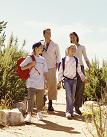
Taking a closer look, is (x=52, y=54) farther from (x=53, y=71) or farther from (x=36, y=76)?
(x=36, y=76)

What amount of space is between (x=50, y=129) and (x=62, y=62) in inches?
83.2

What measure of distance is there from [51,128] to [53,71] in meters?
2.62

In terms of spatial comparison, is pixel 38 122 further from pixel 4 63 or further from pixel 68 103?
pixel 4 63

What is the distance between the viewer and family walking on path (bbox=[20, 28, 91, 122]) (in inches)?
373

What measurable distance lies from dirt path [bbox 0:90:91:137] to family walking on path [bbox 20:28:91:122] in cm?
24

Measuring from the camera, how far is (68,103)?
10.5m

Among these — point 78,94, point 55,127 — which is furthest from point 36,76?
point 78,94

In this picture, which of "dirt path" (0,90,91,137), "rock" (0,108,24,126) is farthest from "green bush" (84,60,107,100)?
"rock" (0,108,24,126)

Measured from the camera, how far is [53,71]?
11.4 m

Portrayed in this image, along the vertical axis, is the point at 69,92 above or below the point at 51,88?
below

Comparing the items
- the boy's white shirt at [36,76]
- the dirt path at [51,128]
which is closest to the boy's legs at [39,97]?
the boy's white shirt at [36,76]

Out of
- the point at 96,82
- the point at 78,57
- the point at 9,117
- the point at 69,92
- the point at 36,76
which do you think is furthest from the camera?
the point at 96,82

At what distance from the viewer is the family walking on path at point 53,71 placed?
9.48 m

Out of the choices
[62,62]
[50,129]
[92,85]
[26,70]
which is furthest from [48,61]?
[92,85]
